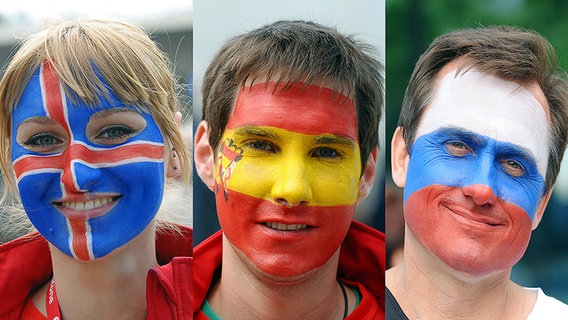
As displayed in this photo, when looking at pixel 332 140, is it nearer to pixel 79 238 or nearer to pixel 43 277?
pixel 79 238

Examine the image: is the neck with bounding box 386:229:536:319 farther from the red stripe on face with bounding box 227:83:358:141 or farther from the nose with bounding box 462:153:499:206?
the red stripe on face with bounding box 227:83:358:141

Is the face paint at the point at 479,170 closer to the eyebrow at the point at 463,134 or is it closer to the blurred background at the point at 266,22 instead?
the eyebrow at the point at 463,134

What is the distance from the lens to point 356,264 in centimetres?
380

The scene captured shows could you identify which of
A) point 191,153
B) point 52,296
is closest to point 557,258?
point 191,153

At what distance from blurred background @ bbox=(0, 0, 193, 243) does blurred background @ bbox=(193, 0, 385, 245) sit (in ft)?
0.17

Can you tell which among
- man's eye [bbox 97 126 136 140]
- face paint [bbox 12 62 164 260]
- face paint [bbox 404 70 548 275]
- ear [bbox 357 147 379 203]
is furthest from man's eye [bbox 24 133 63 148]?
face paint [bbox 404 70 548 275]

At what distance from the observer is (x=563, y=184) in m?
3.73

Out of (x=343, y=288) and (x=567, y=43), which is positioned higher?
(x=567, y=43)

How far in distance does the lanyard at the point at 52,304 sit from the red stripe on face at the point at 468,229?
6.08 ft

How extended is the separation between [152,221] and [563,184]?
2.06m

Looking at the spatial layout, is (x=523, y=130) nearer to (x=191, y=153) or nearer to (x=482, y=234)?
(x=482, y=234)

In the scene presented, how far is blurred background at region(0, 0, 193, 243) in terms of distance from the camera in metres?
3.76

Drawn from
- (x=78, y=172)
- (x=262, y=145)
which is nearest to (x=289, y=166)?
(x=262, y=145)

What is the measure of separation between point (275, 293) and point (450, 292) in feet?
2.81
